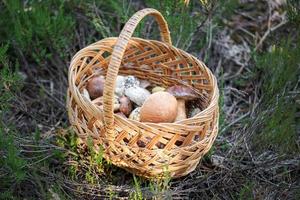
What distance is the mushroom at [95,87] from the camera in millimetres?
2150

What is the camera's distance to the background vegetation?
193 centimetres

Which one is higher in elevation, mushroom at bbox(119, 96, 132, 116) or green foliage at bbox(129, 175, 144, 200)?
mushroom at bbox(119, 96, 132, 116)

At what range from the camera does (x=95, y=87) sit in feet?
7.06

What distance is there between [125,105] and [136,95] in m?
0.08

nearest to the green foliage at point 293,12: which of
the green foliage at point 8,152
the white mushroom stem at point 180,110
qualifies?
the white mushroom stem at point 180,110

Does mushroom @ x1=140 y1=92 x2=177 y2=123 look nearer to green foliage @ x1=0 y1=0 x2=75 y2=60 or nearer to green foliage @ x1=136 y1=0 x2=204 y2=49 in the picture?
green foliage @ x1=136 y1=0 x2=204 y2=49

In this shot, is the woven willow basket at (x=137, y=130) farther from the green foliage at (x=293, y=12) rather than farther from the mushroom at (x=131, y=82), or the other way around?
the green foliage at (x=293, y=12)

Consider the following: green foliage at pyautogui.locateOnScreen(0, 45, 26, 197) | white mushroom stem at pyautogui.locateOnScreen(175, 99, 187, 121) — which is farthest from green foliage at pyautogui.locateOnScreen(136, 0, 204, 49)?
green foliage at pyautogui.locateOnScreen(0, 45, 26, 197)

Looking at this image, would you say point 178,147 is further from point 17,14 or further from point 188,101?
point 17,14

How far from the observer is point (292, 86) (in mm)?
2482

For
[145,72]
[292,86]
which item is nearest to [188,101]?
[145,72]

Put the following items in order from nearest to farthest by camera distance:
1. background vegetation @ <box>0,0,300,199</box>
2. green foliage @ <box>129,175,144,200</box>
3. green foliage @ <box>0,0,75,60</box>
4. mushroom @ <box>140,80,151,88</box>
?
green foliage @ <box>129,175,144,200</box> → background vegetation @ <box>0,0,300,199</box> → mushroom @ <box>140,80,151,88</box> → green foliage @ <box>0,0,75,60</box>

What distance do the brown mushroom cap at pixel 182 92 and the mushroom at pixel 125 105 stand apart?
0.66ft

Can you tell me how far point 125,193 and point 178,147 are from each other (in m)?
0.36
